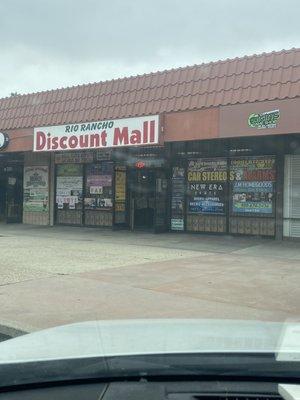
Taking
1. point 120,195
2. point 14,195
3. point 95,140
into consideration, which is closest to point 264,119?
point 95,140

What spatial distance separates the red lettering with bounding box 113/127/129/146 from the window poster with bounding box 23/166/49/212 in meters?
6.32

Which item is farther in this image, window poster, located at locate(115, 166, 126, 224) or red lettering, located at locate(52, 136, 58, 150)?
window poster, located at locate(115, 166, 126, 224)

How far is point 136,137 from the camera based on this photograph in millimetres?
16250

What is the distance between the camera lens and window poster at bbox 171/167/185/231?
18.7 metres

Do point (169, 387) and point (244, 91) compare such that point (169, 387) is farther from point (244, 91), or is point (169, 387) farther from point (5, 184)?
point (5, 184)

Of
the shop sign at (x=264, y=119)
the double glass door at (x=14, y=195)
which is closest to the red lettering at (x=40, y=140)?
the double glass door at (x=14, y=195)

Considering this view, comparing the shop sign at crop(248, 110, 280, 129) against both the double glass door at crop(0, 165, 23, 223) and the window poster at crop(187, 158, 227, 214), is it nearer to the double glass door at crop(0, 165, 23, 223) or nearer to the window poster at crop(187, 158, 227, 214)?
the window poster at crop(187, 158, 227, 214)

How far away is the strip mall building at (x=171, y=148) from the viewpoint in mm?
14594

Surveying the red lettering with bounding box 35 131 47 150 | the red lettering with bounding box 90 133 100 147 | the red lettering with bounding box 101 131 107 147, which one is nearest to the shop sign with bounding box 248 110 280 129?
the red lettering with bounding box 101 131 107 147

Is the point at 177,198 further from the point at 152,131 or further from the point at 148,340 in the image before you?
the point at 148,340

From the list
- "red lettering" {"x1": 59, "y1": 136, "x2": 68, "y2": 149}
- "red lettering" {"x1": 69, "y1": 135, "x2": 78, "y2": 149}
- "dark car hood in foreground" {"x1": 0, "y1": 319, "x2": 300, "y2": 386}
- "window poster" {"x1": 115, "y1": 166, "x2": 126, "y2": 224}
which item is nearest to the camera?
"dark car hood in foreground" {"x1": 0, "y1": 319, "x2": 300, "y2": 386}

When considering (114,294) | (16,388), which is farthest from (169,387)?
(114,294)

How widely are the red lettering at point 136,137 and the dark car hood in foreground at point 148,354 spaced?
1377cm

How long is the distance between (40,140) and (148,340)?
56.3ft
